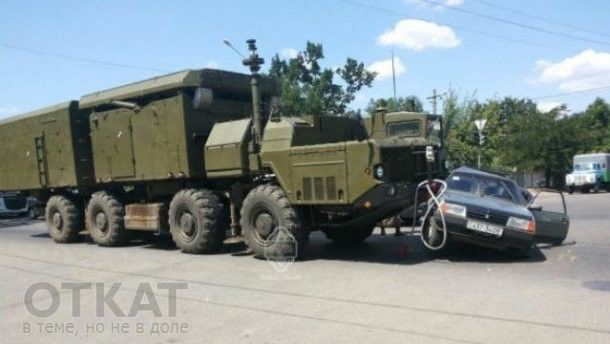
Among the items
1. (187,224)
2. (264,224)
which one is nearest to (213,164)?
(187,224)

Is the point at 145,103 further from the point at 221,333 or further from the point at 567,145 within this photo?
the point at 567,145

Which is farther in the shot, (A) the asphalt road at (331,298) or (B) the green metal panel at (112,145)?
(B) the green metal panel at (112,145)

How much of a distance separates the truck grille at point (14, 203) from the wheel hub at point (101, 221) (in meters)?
15.8

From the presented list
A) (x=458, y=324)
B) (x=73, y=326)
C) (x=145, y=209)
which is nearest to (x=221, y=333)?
(x=73, y=326)

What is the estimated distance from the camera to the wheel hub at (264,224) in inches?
400

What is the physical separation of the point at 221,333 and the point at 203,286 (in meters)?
2.47

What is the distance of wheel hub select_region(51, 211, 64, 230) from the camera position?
15.1 meters

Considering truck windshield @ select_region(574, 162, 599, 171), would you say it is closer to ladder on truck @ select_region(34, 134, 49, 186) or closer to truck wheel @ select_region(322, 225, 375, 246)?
truck wheel @ select_region(322, 225, 375, 246)

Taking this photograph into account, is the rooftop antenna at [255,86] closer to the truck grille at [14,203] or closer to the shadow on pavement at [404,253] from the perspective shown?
the shadow on pavement at [404,253]

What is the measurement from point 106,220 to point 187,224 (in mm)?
2971

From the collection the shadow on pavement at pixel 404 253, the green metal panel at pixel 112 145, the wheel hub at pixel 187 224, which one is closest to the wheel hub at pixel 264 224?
the shadow on pavement at pixel 404 253

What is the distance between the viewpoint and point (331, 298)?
7207 mm

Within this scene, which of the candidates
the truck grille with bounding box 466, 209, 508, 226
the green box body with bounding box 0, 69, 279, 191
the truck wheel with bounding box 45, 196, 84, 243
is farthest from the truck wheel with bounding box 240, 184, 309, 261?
the truck wheel with bounding box 45, 196, 84, 243

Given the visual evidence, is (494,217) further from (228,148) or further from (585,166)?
(585,166)
